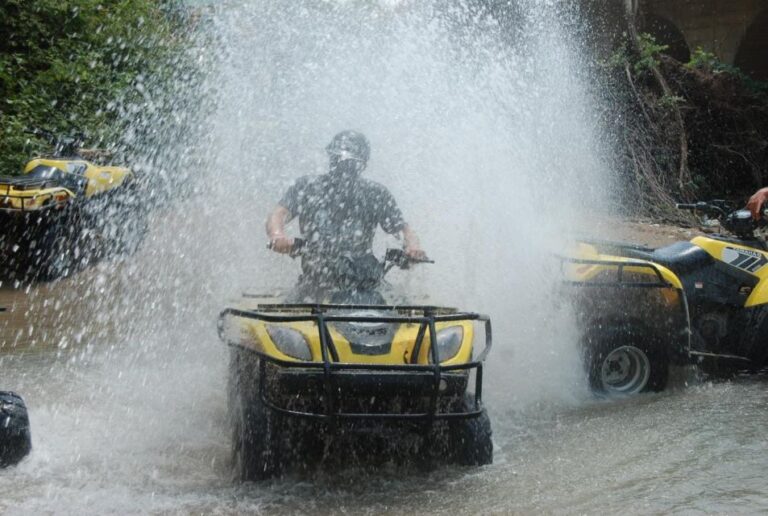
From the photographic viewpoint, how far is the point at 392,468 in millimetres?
4668

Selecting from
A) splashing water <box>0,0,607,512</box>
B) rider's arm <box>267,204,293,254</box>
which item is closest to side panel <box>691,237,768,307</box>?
splashing water <box>0,0,607,512</box>

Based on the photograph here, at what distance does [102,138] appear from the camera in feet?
45.8

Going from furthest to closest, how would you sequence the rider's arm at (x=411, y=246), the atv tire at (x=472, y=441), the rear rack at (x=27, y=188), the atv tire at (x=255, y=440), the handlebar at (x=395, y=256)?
1. the rear rack at (x=27, y=188)
2. the rider's arm at (x=411, y=246)
3. the handlebar at (x=395, y=256)
4. the atv tire at (x=472, y=441)
5. the atv tire at (x=255, y=440)

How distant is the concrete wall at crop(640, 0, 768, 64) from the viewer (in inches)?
626

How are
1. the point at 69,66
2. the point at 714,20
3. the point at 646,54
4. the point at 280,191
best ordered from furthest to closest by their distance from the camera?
Answer: the point at 714,20, the point at 646,54, the point at 69,66, the point at 280,191

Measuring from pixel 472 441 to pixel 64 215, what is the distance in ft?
25.6

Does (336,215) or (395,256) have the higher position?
(336,215)

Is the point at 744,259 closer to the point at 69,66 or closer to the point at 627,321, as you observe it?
the point at 627,321

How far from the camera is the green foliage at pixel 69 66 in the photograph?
13164mm

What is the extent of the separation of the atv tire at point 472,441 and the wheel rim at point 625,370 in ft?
6.38

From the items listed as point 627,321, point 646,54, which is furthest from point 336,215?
point 646,54

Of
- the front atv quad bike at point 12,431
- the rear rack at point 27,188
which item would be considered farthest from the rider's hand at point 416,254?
the rear rack at point 27,188

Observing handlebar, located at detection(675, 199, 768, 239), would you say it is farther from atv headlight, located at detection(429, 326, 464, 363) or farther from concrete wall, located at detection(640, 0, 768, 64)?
concrete wall, located at detection(640, 0, 768, 64)

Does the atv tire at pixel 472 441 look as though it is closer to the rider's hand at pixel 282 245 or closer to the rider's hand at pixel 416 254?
the rider's hand at pixel 416 254
